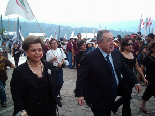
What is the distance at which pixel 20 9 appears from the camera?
5465mm

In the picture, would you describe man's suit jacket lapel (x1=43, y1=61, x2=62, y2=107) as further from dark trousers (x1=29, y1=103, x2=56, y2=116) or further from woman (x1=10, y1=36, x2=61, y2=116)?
dark trousers (x1=29, y1=103, x2=56, y2=116)

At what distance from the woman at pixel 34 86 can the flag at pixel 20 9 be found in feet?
9.15

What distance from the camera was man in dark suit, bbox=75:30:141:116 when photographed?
305 centimetres

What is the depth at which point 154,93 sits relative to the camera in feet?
15.1

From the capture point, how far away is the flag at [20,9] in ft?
17.6

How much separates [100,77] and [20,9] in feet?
12.0

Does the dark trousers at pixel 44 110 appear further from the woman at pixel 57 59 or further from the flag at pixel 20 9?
the flag at pixel 20 9

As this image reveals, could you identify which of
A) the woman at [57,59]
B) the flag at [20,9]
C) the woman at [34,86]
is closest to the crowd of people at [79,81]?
the woman at [34,86]

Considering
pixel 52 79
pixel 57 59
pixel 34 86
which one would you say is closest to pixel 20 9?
pixel 57 59

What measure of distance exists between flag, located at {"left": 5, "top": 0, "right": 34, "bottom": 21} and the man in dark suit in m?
2.98

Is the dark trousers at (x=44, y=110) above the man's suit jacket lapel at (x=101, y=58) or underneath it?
underneath

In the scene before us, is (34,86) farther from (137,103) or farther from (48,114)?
(137,103)

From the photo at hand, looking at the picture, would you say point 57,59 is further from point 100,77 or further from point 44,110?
point 44,110

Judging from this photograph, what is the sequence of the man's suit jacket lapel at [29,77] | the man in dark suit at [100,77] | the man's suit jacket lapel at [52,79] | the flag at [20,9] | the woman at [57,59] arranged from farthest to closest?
the woman at [57,59] → the flag at [20,9] → the man in dark suit at [100,77] → the man's suit jacket lapel at [52,79] → the man's suit jacket lapel at [29,77]
